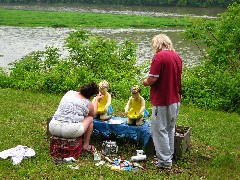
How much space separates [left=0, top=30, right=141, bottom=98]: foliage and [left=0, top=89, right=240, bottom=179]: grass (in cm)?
145

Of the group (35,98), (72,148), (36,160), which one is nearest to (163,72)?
(72,148)

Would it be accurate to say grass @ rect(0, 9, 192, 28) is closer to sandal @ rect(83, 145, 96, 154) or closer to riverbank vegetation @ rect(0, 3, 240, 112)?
riverbank vegetation @ rect(0, 3, 240, 112)

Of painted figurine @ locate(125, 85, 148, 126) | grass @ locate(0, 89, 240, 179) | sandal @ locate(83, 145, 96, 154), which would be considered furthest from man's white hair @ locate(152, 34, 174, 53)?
sandal @ locate(83, 145, 96, 154)

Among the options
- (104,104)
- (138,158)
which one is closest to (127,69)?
(104,104)

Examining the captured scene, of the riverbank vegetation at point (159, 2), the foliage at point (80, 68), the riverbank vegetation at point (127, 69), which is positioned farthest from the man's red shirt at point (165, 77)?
the riverbank vegetation at point (159, 2)

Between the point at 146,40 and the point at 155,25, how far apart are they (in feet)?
32.5

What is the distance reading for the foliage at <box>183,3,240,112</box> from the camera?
1089 centimetres

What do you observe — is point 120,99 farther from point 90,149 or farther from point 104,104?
point 90,149

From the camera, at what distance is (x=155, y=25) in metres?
36.6

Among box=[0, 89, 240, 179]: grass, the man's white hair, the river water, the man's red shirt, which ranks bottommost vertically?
the river water

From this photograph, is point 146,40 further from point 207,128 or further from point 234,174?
point 234,174

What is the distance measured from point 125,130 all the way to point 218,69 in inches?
231

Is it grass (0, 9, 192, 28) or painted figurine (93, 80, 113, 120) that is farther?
grass (0, 9, 192, 28)

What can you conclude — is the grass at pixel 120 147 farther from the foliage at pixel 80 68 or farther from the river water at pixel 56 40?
the river water at pixel 56 40
